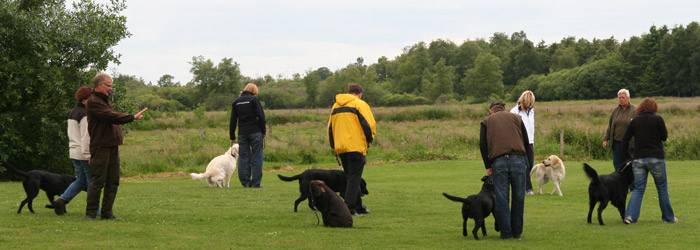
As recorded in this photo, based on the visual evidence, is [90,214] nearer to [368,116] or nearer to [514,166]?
[368,116]

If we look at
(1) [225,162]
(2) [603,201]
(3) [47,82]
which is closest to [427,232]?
(2) [603,201]

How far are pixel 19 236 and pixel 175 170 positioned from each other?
16.1 m

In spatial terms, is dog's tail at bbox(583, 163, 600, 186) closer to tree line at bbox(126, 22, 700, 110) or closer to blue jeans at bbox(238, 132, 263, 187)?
blue jeans at bbox(238, 132, 263, 187)

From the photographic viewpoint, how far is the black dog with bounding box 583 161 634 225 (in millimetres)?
9070

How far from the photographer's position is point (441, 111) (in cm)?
4969

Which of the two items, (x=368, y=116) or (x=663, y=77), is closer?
(x=368, y=116)

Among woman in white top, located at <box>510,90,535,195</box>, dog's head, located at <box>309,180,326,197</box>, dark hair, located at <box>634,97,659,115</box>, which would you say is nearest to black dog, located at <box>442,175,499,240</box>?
dog's head, located at <box>309,180,326,197</box>

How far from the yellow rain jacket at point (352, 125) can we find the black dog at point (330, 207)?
90cm

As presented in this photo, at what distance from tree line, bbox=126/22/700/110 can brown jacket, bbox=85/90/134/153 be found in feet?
159

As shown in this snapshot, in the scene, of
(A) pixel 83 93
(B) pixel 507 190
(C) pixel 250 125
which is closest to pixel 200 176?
(C) pixel 250 125

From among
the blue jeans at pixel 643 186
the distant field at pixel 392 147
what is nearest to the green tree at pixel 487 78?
the distant field at pixel 392 147

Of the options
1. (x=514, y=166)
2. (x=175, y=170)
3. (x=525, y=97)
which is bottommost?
(x=175, y=170)

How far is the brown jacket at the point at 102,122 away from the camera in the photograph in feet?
27.9

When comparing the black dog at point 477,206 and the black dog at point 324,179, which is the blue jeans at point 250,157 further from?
the black dog at point 477,206
